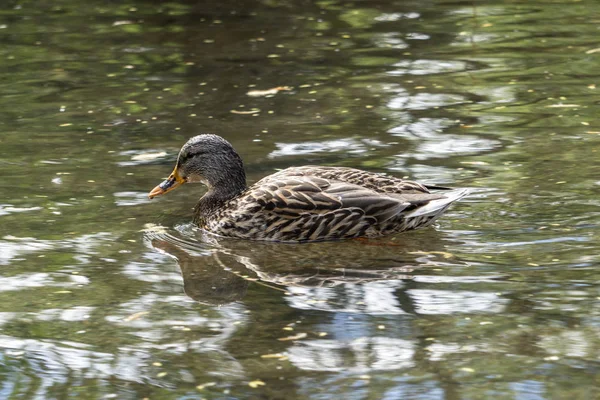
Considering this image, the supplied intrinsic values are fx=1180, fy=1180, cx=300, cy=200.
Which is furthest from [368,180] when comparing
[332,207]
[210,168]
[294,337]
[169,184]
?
[294,337]

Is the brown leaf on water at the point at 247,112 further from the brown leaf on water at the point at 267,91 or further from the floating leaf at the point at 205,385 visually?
the floating leaf at the point at 205,385

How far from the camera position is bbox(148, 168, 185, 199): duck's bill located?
9975 millimetres

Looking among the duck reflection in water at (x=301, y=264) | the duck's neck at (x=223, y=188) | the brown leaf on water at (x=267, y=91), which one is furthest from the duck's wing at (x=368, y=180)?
the brown leaf on water at (x=267, y=91)

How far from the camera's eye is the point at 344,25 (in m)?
16.7

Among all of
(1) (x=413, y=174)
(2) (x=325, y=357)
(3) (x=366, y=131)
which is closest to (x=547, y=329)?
(2) (x=325, y=357)

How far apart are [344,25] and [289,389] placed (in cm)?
1100

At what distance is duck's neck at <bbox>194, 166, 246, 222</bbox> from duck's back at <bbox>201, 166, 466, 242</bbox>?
407mm

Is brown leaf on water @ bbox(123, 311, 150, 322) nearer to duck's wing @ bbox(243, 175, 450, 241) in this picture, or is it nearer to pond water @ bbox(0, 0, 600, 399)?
pond water @ bbox(0, 0, 600, 399)

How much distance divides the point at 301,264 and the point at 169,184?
1950 mm

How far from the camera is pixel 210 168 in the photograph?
9.89 m

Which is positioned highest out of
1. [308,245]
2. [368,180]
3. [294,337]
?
[368,180]

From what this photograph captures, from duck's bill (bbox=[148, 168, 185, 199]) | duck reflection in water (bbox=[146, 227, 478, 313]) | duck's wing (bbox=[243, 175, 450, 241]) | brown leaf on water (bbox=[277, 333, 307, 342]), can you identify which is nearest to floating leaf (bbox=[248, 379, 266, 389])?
brown leaf on water (bbox=[277, 333, 307, 342])

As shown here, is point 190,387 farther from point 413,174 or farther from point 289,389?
point 413,174

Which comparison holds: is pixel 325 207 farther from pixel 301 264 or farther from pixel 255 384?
pixel 255 384
